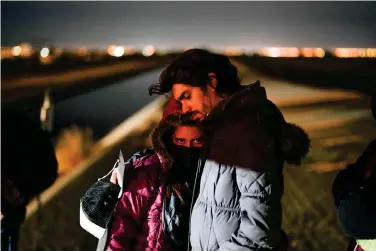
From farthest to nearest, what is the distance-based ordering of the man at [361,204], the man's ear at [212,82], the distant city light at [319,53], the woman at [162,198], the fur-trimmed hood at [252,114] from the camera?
the distant city light at [319,53]
the man's ear at [212,82]
the woman at [162,198]
the fur-trimmed hood at [252,114]
the man at [361,204]

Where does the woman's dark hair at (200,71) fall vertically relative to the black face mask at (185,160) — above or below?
above

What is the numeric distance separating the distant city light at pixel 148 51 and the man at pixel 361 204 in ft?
3.25

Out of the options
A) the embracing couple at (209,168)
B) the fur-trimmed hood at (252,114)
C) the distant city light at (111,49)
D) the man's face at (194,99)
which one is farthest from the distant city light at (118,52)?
the fur-trimmed hood at (252,114)

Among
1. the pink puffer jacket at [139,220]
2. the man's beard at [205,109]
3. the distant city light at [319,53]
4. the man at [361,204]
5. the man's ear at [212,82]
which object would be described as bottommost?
the pink puffer jacket at [139,220]

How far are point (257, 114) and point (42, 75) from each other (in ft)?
3.39

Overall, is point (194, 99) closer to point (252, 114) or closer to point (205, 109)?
point (205, 109)

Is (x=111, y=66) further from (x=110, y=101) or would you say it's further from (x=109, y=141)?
(x=109, y=141)

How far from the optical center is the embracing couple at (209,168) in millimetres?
1648

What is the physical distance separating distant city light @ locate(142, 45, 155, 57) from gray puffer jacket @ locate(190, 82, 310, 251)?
0.51m

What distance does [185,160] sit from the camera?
197 cm

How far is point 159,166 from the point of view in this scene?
6.48 feet

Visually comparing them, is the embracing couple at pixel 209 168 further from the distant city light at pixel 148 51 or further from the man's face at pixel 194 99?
the distant city light at pixel 148 51

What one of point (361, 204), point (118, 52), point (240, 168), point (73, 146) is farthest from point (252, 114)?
point (73, 146)

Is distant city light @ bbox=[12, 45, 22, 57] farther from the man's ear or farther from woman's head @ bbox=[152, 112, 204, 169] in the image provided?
the man's ear
